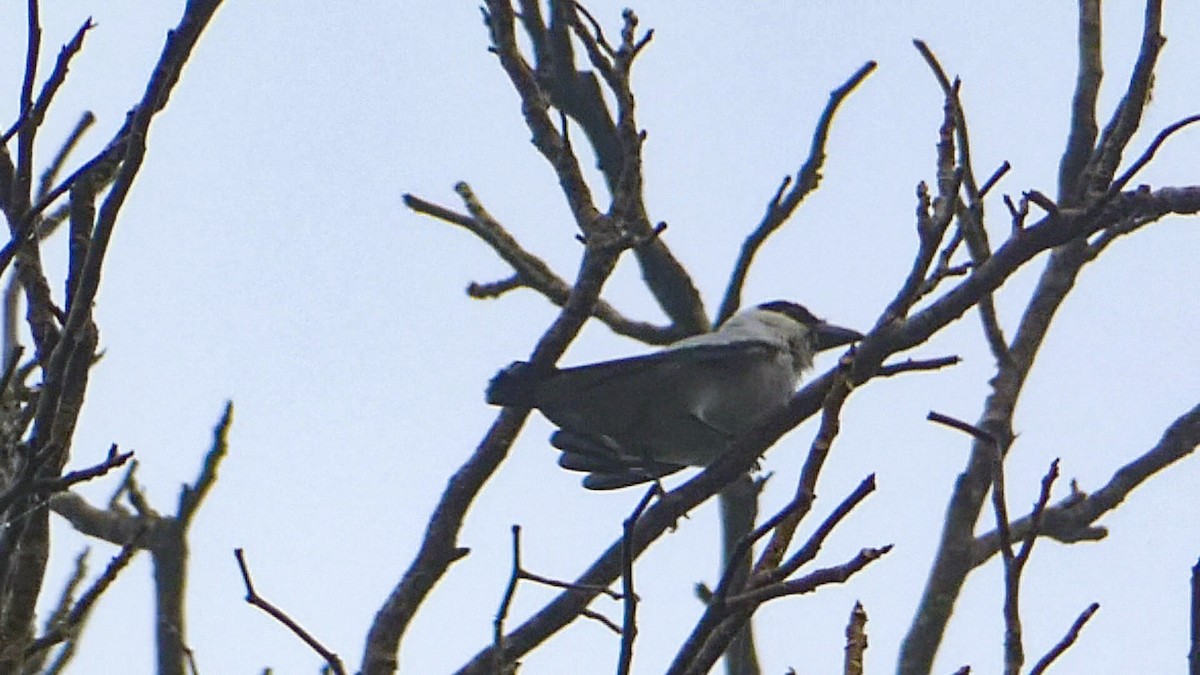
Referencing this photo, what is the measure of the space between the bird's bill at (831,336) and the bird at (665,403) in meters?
0.67

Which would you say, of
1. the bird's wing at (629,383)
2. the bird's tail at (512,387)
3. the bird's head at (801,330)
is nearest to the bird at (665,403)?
the bird's wing at (629,383)

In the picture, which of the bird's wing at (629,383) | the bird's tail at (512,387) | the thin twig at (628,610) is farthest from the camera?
the bird's wing at (629,383)

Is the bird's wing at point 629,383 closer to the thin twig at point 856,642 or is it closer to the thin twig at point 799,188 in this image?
the thin twig at point 799,188

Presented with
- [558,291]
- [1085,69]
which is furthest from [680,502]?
[1085,69]

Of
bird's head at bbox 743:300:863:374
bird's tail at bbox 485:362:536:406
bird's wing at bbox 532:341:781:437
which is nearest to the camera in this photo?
bird's tail at bbox 485:362:536:406

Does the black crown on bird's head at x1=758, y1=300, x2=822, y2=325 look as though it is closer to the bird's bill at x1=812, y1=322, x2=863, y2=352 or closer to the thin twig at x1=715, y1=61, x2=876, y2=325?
the bird's bill at x1=812, y1=322, x2=863, y2=352

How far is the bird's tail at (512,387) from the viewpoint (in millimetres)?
3787

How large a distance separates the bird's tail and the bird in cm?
53

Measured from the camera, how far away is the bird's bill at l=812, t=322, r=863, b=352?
22.3 feet

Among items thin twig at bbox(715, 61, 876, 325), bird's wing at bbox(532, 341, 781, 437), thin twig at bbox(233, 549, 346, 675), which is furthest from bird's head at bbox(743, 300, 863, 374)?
thin twig at bbox(233, 549, 346, 675)

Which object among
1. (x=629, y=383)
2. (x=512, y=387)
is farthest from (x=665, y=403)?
(x=512, y=387)

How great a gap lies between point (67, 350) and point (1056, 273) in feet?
8.23

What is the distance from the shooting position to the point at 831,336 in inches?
269

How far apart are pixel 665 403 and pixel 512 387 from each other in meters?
1.61
